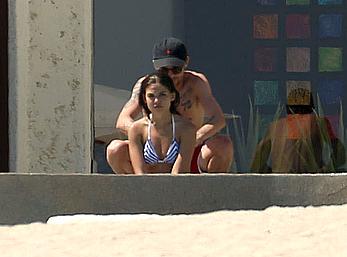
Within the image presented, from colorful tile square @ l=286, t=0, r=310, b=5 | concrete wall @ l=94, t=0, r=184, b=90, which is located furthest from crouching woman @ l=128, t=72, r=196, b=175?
colorful tile square @ l=286, t=0, r=310, b=5

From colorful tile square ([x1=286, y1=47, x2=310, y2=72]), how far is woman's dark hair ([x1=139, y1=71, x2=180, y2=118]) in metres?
1.82

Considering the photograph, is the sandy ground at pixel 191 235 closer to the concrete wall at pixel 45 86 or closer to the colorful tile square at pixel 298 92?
the concrete wall at pixel 45 86

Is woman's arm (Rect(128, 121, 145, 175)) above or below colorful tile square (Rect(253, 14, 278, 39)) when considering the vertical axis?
below

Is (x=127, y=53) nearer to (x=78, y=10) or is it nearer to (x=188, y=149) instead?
(x=78, y=10)

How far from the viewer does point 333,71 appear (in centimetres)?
691

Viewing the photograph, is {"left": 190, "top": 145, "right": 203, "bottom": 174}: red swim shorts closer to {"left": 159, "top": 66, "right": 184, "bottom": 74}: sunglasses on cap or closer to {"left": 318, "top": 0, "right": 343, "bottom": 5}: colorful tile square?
{"left": 159, "top": 66, "right": 184, "bottom": 74}: sunglasses on cap

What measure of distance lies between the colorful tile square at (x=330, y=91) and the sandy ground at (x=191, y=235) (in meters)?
2.86

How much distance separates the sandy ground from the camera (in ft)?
10.9

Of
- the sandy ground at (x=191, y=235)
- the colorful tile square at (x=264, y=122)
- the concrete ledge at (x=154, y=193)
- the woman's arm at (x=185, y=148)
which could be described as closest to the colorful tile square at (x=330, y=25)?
the colorful tile square at (x=264, y=122)

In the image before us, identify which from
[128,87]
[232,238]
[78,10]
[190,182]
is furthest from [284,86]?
[232,238]

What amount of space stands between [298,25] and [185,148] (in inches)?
82.9

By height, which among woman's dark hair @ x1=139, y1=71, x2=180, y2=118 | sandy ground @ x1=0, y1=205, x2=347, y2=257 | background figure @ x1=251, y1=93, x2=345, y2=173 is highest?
woman's dark hair @ x1=139, y1=71, x2=180, y2=118

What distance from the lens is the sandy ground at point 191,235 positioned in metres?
3.32

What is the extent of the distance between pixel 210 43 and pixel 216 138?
157cm
